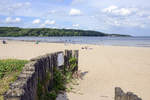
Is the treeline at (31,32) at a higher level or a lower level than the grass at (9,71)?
higher

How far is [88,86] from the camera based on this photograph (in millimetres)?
6895

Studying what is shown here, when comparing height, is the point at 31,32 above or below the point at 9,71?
above

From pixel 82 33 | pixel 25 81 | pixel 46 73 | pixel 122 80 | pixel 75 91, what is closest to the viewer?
pixel 25 81

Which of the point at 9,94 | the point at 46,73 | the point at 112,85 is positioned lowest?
the point at 112,85

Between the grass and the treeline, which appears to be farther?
the treeline

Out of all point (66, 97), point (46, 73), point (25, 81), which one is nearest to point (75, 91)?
point (66, 97)

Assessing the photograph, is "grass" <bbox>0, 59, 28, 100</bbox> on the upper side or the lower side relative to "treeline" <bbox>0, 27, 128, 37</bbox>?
lower

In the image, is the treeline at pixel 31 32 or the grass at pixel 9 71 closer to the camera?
the grass at pixel 9 71

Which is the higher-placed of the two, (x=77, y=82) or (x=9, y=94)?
(x=9, y=94)

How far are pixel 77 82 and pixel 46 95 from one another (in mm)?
2352

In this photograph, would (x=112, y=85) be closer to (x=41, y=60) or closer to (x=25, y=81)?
(x=41, y=60)

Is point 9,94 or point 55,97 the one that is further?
point 55,97

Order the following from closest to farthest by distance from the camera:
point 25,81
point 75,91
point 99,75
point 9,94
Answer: point 9,94, point 25,81, point 75,91, point 99,75

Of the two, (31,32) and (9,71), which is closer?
(9,71)
